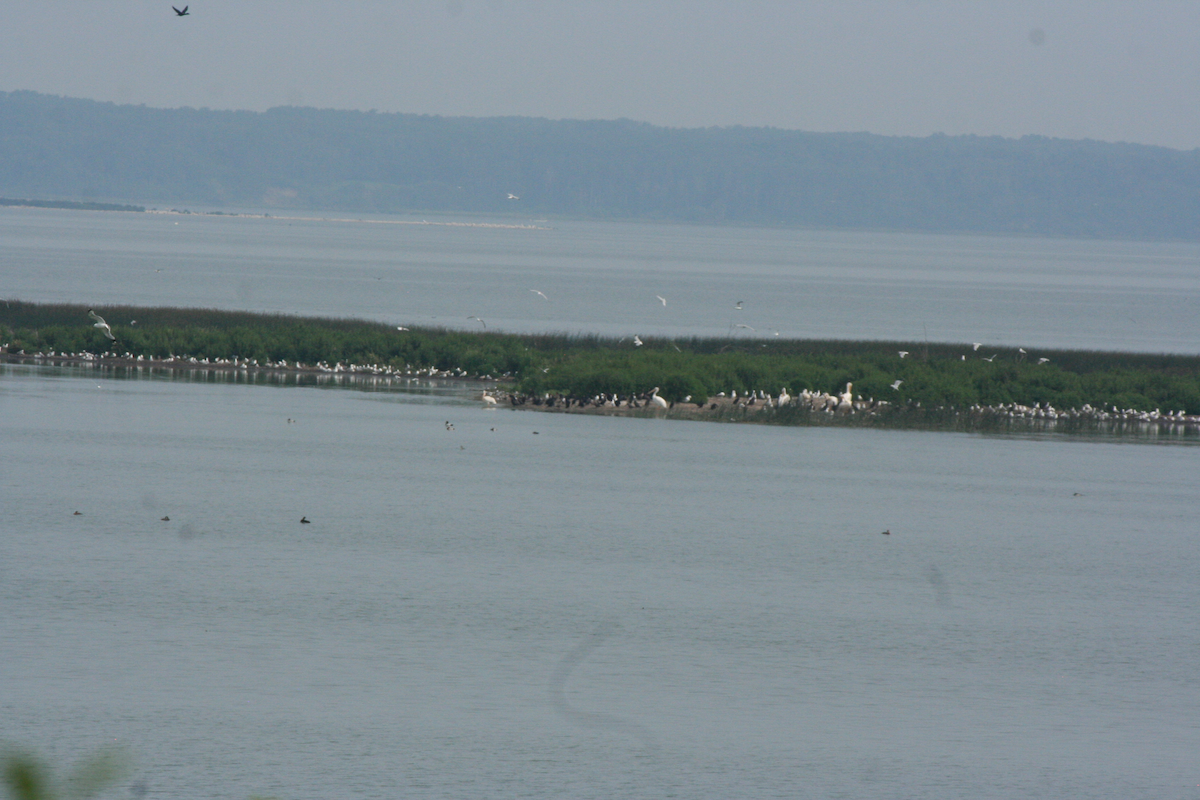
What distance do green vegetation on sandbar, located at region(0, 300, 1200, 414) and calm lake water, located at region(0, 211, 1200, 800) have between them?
352 cm

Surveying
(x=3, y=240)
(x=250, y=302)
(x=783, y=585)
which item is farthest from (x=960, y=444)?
(x=3, y=240)

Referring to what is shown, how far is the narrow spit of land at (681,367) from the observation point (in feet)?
156

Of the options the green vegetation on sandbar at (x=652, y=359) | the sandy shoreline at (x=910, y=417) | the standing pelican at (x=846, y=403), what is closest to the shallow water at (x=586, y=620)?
the sandy shoreline at (x=910, y=417)

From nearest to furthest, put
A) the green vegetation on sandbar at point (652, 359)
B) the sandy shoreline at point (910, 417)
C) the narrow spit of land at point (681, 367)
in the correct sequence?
the sandy shoreline at point (910, 417)
the narrow spit of land at point (681, 367)
the green vegetation on sandbar at point (652, 359)

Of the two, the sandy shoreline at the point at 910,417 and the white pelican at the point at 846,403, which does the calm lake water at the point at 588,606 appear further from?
the white pelican at the point at 846,403

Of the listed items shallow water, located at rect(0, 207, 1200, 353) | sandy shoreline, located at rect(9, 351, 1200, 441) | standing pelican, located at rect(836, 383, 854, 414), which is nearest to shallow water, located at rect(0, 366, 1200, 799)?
sandy shoreline, located at rect(9, 351, 1200, 441)

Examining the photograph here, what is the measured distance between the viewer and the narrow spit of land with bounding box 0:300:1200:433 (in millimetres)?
47438

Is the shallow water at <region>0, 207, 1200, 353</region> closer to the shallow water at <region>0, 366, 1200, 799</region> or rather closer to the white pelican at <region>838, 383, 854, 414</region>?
the white pelican at <region>838, 383, 854, 414</region>

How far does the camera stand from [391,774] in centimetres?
1398

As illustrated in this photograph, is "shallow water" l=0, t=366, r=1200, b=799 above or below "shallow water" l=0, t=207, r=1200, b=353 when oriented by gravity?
below

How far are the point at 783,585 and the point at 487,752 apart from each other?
9.53 metres

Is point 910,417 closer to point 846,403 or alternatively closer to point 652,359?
point 846,403

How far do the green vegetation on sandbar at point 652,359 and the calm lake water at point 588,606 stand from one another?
11.6ft

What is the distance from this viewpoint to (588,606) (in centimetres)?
2125
